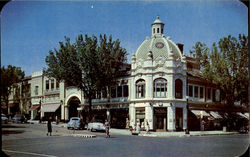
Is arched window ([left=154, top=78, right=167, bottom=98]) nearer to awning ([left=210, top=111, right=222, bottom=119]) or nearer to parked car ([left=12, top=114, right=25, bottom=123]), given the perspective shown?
awning ([left=210, top=111, right=222, bottom=119])

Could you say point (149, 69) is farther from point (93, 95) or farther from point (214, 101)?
point (93, 95)

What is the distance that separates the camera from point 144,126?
31578mm

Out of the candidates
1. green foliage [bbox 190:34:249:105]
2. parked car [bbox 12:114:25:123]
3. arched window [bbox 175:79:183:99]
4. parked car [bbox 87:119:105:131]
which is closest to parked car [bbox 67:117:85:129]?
parked car [bbox 87:119:105:131]

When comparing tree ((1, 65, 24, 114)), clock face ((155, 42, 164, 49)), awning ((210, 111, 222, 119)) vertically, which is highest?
clock face ((155, 42, 164, 49))

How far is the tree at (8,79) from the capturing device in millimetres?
14704

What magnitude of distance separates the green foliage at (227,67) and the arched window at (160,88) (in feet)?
23.7

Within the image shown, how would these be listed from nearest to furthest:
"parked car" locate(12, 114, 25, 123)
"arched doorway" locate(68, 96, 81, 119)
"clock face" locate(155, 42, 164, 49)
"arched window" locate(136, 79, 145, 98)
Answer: "parked car" locate(12, 114, 25, 123)
"arched doorway" locate(68, 96, 81, 119)
"clock face" locate(155, 42, 164, 49)
"arched window" locate(136, 79, 145, 98)

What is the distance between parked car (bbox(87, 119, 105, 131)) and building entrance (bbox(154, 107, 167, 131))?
1055cm

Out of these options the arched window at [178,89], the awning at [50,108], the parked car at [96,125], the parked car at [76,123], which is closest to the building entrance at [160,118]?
the arched window at [178,89]

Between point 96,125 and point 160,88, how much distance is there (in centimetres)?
1194

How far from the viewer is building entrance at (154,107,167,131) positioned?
32.7 meters

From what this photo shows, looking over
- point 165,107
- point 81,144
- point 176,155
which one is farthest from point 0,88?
point 165,107

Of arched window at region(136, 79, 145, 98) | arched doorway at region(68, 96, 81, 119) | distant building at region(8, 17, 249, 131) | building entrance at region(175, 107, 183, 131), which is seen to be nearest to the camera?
arched doorway at region(68, 96, 81, 119)

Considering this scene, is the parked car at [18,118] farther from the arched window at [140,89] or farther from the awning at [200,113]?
the arched window at [140,89]
